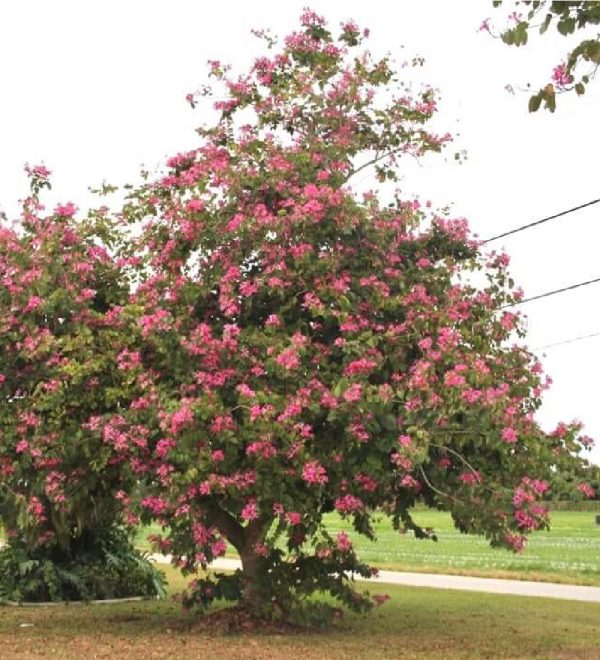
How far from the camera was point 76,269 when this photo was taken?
38.6ft

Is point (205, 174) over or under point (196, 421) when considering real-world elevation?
over

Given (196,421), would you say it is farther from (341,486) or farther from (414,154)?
(414,154)

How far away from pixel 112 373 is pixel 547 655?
5366 mm

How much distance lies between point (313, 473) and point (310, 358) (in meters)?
1.39

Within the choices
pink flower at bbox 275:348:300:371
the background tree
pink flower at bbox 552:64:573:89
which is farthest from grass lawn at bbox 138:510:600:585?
pink flower at bbox 552:64:573:89

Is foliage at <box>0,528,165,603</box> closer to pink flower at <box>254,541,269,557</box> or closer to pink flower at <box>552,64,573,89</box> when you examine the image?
pink flower at <box>254,541,269,557</box>

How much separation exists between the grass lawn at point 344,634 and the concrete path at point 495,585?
1.64 metres

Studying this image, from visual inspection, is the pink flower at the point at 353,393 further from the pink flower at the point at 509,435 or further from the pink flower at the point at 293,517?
the pink flower at the point at 509,435

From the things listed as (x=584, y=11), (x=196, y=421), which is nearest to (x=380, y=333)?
(x=196, y=421)

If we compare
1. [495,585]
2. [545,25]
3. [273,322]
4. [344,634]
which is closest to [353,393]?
[273,322]

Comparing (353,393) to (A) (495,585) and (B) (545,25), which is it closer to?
(B) (545,25)

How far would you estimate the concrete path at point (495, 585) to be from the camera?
18.0m

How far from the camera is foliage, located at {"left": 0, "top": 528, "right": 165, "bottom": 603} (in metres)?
16.4

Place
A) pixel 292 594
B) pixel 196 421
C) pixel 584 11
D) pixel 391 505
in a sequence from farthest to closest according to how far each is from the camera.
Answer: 1. pixel 292 594
2. pixel 391 505
3. pixel 196 421
4. pixel 584 11
